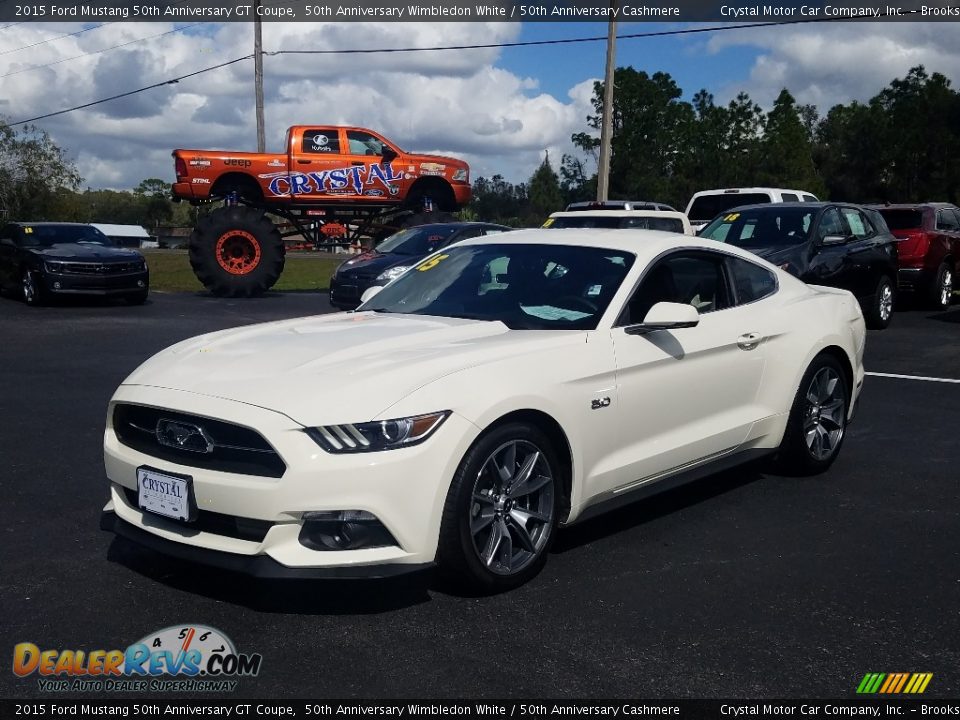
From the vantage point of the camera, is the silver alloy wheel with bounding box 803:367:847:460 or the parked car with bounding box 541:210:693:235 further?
the parked car with bounding box 541:210:693:235

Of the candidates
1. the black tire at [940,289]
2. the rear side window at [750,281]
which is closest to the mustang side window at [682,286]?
the rear side window at [750,281]

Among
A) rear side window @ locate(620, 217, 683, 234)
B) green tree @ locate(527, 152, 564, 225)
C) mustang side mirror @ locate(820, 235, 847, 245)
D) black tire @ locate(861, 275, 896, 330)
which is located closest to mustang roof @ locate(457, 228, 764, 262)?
mustang side mirror @ locate(820, 235, 847, 245)

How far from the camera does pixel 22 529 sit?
16.7ft

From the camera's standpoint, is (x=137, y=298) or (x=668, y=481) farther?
(x=137, y=298)

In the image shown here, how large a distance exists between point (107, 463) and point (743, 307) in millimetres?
3505

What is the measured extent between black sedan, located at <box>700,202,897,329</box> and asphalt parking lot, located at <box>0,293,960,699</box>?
22.0ft

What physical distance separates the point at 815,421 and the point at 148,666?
14.0ft

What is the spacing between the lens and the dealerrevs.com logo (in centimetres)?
344

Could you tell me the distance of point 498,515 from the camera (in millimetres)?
4242

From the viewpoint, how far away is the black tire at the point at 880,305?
14.1 m

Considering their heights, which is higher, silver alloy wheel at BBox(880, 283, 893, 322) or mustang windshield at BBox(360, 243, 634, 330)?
mustang windshield at BBox(360, 243, 634, 330)

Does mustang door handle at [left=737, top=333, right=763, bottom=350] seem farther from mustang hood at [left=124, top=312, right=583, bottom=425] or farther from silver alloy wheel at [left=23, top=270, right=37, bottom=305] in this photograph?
silver alloy wheel at [left=23, top=270, right=37, bottom=305]

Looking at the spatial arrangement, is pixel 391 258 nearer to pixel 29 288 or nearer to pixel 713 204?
pixel 29 288

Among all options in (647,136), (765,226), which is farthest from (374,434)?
(647,136)
